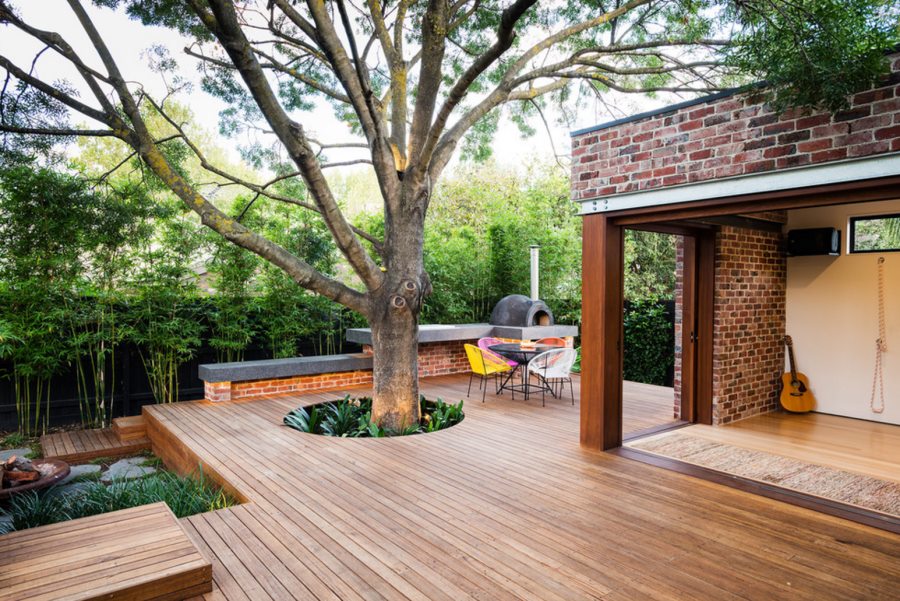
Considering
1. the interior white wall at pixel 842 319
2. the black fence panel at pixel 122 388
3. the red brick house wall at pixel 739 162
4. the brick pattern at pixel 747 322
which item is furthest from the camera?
the black fence panel at pixel 122 388

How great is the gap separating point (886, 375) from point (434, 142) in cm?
532

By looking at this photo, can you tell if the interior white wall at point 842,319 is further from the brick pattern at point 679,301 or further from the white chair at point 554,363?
the white chair at point 554,363

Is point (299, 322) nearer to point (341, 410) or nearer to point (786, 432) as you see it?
point (341, 410)

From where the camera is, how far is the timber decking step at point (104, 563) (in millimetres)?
2289

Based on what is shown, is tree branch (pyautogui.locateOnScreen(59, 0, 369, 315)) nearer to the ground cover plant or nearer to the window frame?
the ground cover plant

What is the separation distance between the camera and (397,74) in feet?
19.2

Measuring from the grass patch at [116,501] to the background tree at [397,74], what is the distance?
1.96m

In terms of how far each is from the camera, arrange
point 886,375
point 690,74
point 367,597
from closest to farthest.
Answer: point 367,597 < point 886,375 < point 690,74

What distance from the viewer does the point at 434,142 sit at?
4820 millimetres

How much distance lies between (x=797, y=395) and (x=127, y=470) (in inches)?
283

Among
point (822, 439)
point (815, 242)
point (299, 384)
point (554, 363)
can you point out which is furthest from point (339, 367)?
point (815, 242)

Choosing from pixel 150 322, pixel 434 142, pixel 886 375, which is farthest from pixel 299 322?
pixel 886 375

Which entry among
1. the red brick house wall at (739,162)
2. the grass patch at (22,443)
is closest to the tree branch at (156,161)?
the red brick house wall at (739,162)

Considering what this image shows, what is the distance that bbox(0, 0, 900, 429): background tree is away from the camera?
120 inches
